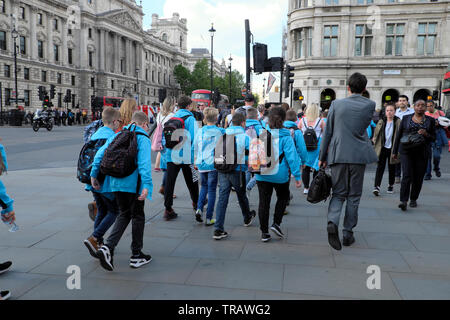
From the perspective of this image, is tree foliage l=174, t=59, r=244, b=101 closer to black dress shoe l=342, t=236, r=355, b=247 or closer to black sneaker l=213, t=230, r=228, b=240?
black sneaker l=213, t=230, r=228, b=240

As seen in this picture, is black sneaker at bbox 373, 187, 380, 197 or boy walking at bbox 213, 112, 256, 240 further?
black sneaker at bbox 373, 187, 380, 197

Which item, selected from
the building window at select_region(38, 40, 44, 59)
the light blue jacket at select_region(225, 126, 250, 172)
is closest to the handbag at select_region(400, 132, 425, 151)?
the light blue jacket at select_region(225, 126, 250, 172)

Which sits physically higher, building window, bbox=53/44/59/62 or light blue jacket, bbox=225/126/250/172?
building window, bbox=53/44/59/62

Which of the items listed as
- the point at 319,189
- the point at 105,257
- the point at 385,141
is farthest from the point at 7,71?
the point at 319,189

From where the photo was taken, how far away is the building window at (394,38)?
106 feet

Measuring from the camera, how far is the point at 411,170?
620 centimetres

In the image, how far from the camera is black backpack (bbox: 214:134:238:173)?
4.56 meters

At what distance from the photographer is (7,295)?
3.03 m

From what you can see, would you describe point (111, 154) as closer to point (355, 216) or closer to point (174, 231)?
point (174, 231)

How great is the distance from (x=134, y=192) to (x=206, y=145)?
155 centimetres

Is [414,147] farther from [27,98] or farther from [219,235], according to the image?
[27,98]

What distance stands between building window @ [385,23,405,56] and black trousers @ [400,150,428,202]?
30286mm

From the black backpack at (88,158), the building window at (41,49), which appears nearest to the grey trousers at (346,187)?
the black backpack at (88,158)

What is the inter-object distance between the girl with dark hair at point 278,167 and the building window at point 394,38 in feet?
107
